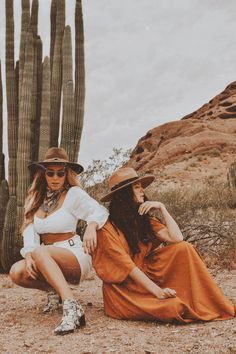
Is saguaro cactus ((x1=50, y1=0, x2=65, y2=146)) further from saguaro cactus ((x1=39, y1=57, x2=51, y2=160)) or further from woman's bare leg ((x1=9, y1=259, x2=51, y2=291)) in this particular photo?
woman's bare leg ((x1=9, y1=259, x2=51, y2=291))

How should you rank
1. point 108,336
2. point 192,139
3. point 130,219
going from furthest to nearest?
point 192,139
point 130,219
point 108,336

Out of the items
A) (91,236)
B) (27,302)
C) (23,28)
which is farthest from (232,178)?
(91,236)

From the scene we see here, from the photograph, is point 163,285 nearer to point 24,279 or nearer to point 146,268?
point 146,268

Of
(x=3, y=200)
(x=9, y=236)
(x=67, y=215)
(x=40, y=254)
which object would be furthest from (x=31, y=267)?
(x=3, y=200)

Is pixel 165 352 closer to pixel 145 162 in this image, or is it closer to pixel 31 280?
pixel 31 280

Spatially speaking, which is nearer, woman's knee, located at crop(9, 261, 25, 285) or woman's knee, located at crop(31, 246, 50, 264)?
woman's knee, located at crop(31, 246, 50, 264)

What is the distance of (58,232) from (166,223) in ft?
2.83

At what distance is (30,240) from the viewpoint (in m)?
4.46

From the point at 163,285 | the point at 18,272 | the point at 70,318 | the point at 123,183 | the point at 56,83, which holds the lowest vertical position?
the point at 70,318

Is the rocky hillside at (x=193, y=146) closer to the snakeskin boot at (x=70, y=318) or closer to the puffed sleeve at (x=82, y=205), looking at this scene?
the puffed sleeve at (x=82, y=205)

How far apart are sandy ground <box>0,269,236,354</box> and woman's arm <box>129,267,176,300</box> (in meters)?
0.24

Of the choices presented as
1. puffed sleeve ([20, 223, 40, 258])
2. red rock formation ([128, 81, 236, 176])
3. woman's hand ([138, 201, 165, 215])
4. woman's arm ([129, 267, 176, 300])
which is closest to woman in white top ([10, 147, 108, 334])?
puffed sleeve ([20, 223, 40, 258])

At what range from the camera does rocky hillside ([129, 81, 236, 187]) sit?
26.5 metres

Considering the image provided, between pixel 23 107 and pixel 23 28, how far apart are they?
142 cm
